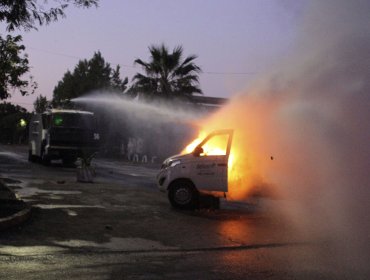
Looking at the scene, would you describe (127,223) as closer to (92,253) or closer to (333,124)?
(92,253)

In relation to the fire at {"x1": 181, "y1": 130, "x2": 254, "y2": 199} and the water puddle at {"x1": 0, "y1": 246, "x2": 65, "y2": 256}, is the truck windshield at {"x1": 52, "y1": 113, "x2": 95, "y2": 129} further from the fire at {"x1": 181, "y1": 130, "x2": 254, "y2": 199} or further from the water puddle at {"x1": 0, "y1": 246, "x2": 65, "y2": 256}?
the water puddle at {"x1": 0, "y1": 246, "x2": 65, "y2": 256}

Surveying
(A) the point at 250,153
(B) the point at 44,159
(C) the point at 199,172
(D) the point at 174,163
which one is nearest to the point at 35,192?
(D) the point at 174,163

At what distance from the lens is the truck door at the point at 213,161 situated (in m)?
11.2

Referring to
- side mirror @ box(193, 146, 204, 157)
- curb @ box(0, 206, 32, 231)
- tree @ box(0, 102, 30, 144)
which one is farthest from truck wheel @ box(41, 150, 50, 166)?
tree @ box(0, 102, 30, 144)

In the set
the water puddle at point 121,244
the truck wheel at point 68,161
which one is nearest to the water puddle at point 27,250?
the water puddle at point 121,244

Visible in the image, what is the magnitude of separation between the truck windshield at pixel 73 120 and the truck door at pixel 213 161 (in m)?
16.0

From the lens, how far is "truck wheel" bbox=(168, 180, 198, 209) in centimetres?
1162

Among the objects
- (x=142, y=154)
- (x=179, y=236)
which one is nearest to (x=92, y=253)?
(x=179, y=236)

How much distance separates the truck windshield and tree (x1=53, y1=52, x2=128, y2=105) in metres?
19.5

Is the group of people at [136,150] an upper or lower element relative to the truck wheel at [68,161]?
upper

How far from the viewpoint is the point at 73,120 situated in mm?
26531

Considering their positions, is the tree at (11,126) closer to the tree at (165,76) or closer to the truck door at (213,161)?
the tree at (165,76)

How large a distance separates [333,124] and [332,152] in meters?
0.58

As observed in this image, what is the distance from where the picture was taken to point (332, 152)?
402 inches
